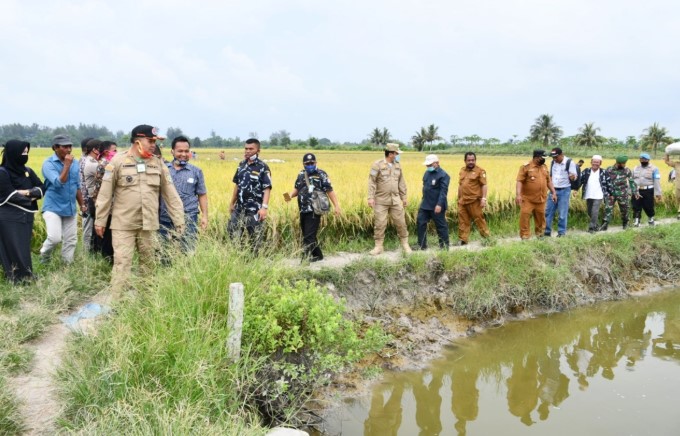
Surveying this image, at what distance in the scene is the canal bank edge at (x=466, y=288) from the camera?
19.0ft

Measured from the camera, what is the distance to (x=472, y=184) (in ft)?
25.0

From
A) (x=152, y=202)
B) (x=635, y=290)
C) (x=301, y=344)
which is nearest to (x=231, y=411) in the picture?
(x=301, y=344)

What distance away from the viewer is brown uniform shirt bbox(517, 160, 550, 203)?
7691 mm

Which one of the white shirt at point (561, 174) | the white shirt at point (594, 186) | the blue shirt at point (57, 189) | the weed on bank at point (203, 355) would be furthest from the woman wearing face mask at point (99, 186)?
the white shirt at point (594, 186)

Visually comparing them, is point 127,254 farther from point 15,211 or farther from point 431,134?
point 431,134

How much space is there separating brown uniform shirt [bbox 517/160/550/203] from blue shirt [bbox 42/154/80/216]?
6.41 metres

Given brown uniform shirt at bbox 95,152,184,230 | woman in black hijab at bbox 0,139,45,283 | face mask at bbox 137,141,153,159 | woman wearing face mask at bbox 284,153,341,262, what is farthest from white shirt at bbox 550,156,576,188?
woman in black hijab at bbox 0,139,45,283

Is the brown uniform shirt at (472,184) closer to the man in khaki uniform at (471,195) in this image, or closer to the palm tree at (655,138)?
Result: the man in khaki uniform at (471,195)

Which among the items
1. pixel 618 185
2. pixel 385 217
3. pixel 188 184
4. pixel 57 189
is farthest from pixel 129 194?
pixel 618 185

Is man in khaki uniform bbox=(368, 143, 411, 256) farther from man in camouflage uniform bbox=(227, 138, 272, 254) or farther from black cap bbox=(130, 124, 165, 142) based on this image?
black cap bbox=(130, 124, 165, 142)

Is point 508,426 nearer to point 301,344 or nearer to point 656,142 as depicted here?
point 301,344

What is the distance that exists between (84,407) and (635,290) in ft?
26.3

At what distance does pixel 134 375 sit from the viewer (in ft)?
10.0

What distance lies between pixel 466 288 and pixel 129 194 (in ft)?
14.0
